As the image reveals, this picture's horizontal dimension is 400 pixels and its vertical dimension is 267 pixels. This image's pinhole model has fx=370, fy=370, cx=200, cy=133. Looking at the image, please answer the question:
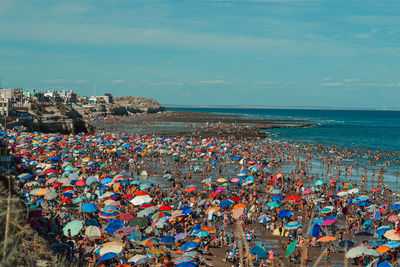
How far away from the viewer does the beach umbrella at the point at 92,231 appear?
1672 cm

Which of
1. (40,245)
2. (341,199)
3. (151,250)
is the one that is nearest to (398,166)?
(341,199)

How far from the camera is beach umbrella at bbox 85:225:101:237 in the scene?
54.9ft

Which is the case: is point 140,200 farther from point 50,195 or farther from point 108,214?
point 50,195

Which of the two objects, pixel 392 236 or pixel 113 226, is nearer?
pixel 392 236

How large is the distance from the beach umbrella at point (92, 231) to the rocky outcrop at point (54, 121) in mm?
48241

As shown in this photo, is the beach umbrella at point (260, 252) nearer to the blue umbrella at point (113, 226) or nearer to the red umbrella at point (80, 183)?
the blue umbrella at point (113, 226)

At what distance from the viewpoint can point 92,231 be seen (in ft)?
55.2

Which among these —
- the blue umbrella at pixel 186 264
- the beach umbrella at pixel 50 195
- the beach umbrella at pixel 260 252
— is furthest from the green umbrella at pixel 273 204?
the beach umbrella at pixel 50 195

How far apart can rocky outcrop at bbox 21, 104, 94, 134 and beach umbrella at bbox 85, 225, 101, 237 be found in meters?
48.2

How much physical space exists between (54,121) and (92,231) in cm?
5410

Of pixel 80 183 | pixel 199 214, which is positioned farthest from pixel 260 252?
pixel 80 183

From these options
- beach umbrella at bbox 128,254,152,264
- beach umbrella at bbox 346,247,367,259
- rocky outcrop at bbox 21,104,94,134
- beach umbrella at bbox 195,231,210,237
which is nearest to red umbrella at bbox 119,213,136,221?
beach umbrella at bbox 195,231,210,237

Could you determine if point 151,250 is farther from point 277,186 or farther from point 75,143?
point 75,143

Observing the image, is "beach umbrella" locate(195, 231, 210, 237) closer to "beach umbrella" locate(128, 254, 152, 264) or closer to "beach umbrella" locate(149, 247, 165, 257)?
"beach umbrella" locate(149, 247, 165, 257)
